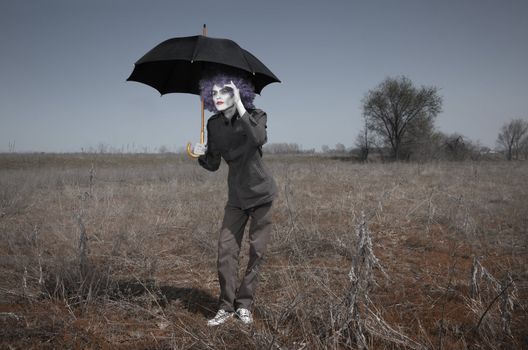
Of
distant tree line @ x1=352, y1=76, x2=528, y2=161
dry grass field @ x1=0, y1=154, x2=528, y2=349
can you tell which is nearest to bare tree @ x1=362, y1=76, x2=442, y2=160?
distant tree line @ x1=352, y1=76, x2=528, y2=161

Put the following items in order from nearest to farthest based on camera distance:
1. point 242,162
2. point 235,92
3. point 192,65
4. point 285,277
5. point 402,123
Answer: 1. point 235,92
2. point 242,162
3. point 192,65
4. point 285,277
5. point 402,123

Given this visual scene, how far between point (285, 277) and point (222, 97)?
1.91m

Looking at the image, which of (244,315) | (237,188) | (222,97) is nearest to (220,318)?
(244,315)

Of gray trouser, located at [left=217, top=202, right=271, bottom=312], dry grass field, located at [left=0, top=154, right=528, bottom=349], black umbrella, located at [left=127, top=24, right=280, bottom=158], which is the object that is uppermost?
black umbrella, located at [left=127, top=24, right=280, bottom=158]

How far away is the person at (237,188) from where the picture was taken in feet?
7.45

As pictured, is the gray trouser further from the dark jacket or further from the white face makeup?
the white face makeup

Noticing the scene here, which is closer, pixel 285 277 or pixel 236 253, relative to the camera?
pixel 236 253

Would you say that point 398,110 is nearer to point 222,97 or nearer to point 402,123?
point 402,123

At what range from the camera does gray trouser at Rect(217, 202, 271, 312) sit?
2322 millimetres

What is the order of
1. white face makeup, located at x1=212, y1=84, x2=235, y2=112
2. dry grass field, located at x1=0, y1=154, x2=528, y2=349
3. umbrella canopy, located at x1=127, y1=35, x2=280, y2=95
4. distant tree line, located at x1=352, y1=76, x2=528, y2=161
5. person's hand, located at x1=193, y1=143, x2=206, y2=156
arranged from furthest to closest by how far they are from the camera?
distant tree line, located at x1=352, y1=76, x2=528, y2=161 → person's hand, located at x1=193, y1=143, x2=206, y2=156 → white face makeup, located at x1=212, y1=84, x2=235, y2=112 → umbrella canopy, located at x1=127, y1=35, x2=280, y2=95 → dry grass field, located at x1=0, y1=154, x2=528, y2=349

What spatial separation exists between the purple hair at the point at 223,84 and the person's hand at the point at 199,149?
0.29 metres

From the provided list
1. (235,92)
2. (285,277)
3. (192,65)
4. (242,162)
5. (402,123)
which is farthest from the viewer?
(402,123)

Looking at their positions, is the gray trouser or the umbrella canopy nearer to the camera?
the umbrella canopy

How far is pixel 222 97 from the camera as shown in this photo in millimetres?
2256
